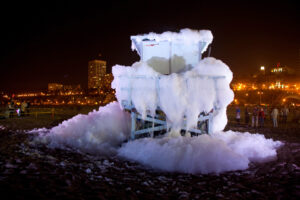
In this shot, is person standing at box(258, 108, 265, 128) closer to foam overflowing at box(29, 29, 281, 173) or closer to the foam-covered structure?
foam overflowing at box(29, 29, 281, 173)

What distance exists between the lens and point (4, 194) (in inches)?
165

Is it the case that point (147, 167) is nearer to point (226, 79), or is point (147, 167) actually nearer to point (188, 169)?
point (188, 169)

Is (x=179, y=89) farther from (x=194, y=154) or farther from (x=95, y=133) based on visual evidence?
(x=95, y=133)

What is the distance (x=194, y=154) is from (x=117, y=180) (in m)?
2.99

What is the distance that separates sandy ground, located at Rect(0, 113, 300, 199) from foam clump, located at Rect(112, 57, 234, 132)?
8.55 feet

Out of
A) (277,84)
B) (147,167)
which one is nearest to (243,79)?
(277,84)

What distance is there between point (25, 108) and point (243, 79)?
93.6 m

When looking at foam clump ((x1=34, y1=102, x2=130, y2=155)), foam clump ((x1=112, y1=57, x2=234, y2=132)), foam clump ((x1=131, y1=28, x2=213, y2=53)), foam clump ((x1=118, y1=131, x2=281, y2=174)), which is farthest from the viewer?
foam clump ((x1=131, y1=28, x2=213, y2=53))

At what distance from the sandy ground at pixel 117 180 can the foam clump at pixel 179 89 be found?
2606 mm

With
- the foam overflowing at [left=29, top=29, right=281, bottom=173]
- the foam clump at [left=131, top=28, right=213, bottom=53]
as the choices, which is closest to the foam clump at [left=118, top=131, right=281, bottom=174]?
the foam overflowing at [left=29, top=29, right=281, bottom=173]

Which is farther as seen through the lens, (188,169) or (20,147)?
(20,147)

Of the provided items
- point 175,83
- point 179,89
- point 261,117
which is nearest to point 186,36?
point 175,83

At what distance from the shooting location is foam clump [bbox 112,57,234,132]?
330 inches

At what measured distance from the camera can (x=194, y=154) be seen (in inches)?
292
